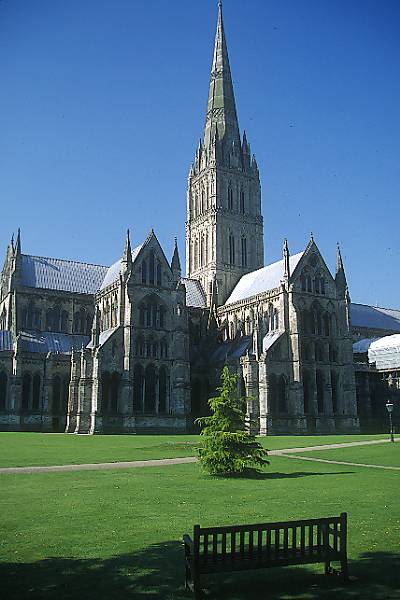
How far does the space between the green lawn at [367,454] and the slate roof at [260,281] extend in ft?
112

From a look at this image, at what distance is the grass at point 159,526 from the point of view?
385 inches

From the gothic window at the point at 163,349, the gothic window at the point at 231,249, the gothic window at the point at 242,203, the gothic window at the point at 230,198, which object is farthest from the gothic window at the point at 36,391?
the gothic window at the point at 242,203

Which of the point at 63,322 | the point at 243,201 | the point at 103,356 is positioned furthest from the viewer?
the point at 243,201

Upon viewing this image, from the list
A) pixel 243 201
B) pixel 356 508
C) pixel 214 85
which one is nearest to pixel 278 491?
pixel 356 508

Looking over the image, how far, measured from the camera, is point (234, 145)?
312 ft

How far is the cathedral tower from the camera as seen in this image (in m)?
89.6

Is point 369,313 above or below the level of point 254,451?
above

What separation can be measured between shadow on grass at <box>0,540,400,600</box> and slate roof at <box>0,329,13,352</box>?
57.4 meters

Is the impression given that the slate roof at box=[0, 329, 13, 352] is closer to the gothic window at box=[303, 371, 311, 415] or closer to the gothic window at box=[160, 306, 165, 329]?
the gothic window at box=[160, 306, 165, 329]

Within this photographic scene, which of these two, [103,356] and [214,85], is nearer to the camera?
[103,356]

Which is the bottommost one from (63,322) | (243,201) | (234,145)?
(63,322)

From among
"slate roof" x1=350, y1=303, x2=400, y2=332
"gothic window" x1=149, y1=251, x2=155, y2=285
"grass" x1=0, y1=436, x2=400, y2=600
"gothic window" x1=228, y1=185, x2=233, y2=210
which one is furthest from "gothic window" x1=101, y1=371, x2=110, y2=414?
"slate roof" x1=350, y1=303, x2=400, y2=332

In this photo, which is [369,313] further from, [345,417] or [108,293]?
[108,293]

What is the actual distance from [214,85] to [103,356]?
5815 centimetres
